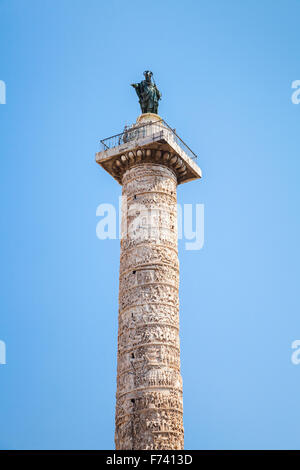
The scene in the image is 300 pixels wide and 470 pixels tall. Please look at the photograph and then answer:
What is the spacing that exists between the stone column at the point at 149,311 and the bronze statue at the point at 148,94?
74.9 inches

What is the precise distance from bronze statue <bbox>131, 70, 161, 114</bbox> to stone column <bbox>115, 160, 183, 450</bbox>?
1.90m

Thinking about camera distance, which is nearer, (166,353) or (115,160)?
(166,353)

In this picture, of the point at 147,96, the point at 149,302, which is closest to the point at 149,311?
the point at 149,302

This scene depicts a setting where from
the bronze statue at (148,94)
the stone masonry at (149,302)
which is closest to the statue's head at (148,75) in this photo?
the bronze statue at (148,94)

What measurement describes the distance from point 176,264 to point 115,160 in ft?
9.72

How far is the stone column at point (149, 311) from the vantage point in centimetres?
1194

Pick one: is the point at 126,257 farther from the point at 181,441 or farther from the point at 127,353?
the point at 181,441

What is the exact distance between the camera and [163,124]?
15266 mm

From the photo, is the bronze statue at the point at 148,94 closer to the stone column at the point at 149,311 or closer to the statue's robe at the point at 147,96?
the statue's robe at the point at 147,96

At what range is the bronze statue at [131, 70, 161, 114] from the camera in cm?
1591

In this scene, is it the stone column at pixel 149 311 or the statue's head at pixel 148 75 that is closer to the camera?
the stone column at pixel 149 311

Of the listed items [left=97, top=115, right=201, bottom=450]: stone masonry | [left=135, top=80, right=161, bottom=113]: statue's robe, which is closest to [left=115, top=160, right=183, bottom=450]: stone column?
[left=97, top=115, right=201, bottom=450]: stone masonry

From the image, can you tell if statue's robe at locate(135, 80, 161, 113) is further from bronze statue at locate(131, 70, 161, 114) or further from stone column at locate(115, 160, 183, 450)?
stone column at locate(115, 160, 183, 450)
